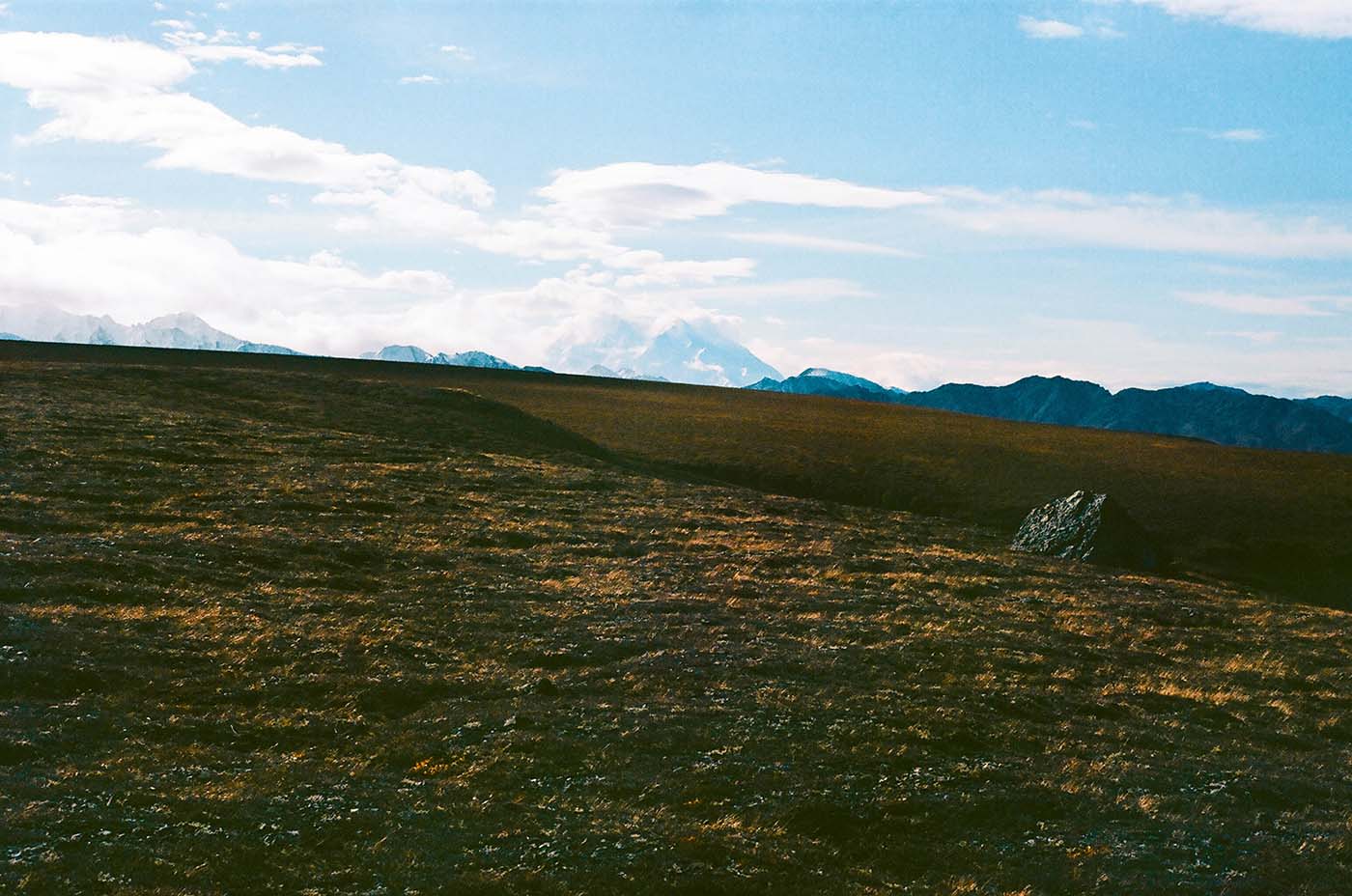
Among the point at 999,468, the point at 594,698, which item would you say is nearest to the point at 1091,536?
the point at 999,468

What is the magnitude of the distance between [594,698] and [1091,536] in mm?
31895

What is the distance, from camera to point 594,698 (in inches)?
841

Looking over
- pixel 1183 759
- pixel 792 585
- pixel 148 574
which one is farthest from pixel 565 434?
pixel 1183 759

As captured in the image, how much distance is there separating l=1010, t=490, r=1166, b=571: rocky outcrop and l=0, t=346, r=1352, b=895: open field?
2986mm

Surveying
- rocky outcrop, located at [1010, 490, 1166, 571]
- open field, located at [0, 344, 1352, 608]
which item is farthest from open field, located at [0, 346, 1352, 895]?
open field, located at [0, 344, 1352, 608]

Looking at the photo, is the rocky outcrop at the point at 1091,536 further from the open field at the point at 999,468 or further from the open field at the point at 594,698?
the open field at the point at 999,468

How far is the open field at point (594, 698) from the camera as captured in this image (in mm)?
14805

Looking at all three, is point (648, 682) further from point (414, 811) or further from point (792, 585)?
point (792, 585)

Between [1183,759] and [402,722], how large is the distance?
52.8ft

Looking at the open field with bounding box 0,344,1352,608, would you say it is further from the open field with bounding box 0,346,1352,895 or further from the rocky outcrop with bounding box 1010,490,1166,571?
the open field with bounding box 0,346,1352,895

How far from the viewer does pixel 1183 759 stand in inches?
800

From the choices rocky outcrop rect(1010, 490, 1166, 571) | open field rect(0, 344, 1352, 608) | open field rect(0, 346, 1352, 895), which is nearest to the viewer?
open field rect(0, 346, 1352, 895)

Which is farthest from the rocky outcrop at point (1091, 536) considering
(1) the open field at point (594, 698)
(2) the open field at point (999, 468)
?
(2) the open field at point (999, 468)

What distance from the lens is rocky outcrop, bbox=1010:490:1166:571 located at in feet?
148
